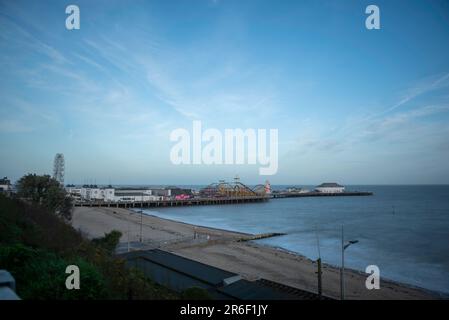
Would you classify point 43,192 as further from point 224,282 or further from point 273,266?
point 224,282

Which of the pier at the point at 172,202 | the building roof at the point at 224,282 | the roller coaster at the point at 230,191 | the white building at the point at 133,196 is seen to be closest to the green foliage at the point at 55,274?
the building roof at the point at 224,282

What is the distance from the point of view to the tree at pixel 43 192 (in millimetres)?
24703

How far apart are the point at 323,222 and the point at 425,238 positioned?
Answer: 47.7ft

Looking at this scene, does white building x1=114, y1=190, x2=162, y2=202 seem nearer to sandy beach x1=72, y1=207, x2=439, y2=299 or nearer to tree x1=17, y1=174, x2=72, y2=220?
sandy beach x1=72, y1=207, x2=439, y2=299

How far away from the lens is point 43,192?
2534 centimetres

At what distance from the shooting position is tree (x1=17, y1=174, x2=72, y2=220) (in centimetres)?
2470

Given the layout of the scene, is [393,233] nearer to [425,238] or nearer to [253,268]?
[425,238]

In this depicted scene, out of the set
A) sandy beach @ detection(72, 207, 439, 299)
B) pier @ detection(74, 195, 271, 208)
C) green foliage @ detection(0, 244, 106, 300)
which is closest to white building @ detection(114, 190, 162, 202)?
pier @ detection(74, 195, 271, 208)

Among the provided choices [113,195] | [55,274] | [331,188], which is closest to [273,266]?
[55,274]
